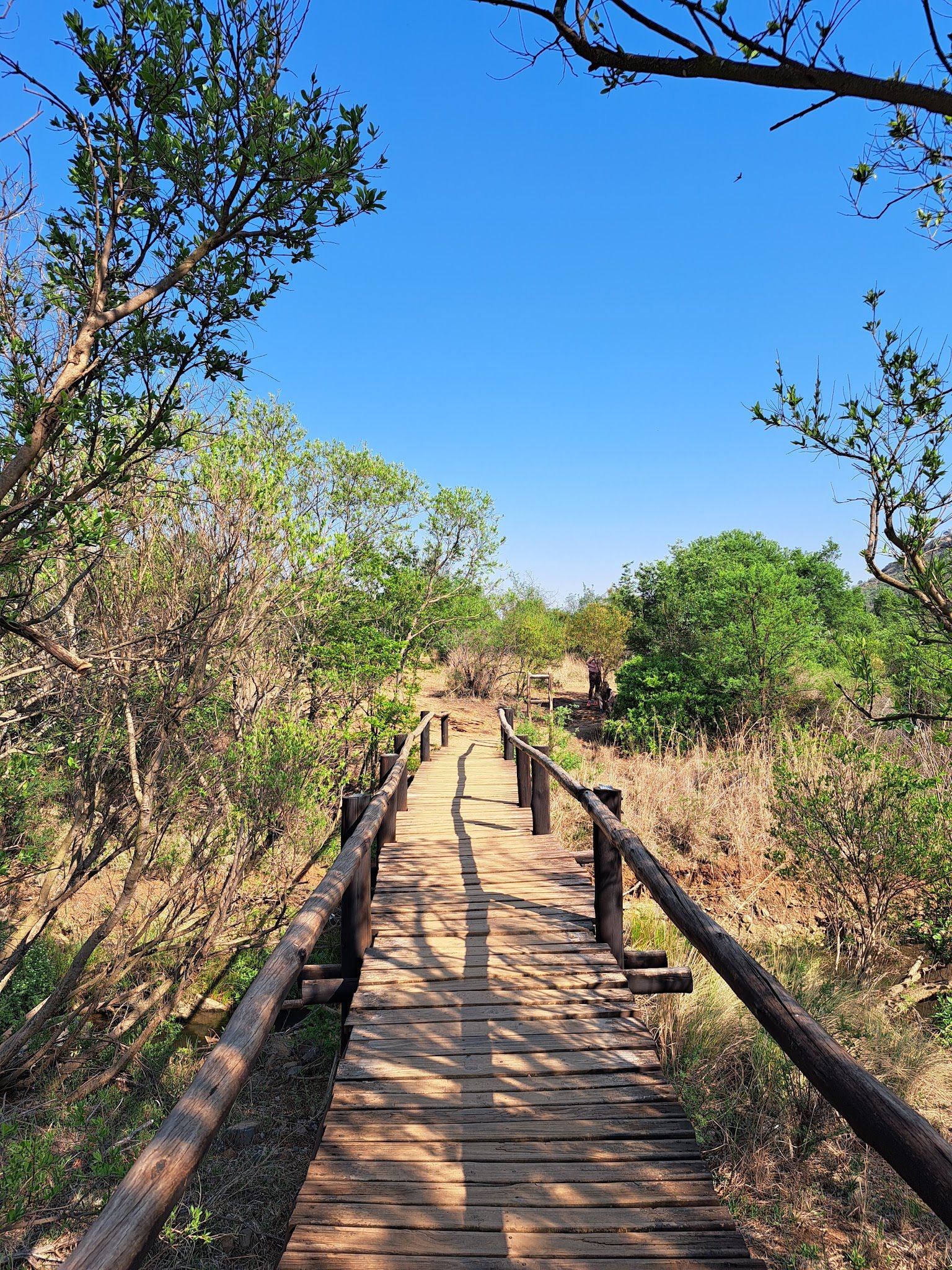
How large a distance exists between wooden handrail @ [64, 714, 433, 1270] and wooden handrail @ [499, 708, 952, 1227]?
1.32m

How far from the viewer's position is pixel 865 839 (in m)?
7.11

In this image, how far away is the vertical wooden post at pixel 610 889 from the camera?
161 inches

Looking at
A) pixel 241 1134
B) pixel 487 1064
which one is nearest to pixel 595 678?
pixel 241 1134

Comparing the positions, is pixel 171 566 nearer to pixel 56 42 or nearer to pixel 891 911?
pixel 56 42

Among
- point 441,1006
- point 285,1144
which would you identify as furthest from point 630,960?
point 285,1144

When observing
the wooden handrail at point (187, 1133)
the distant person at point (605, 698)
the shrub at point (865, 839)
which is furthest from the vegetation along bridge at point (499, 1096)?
the distant person at point (605, 698)

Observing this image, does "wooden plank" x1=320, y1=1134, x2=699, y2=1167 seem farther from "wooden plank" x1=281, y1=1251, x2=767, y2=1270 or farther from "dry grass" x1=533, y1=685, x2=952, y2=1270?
"dry grass" x1=533, y1=685, x2=952, y2=1270

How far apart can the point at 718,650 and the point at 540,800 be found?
10192 mm

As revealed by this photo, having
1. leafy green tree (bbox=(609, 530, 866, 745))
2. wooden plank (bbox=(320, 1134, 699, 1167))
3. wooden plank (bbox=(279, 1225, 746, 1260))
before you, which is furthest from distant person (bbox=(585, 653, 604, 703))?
wooden plank (bbox=(279, 1225, 746, 1260))

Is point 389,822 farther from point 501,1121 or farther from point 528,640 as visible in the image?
point 528,640

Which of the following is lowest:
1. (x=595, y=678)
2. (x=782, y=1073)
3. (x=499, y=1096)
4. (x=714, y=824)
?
(x=782, y=1073)

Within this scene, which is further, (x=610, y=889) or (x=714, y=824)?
(x=714, y=824)

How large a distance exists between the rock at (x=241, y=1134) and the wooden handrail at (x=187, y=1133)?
189 inches

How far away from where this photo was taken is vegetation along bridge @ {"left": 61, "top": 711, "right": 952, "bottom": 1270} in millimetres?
1450
